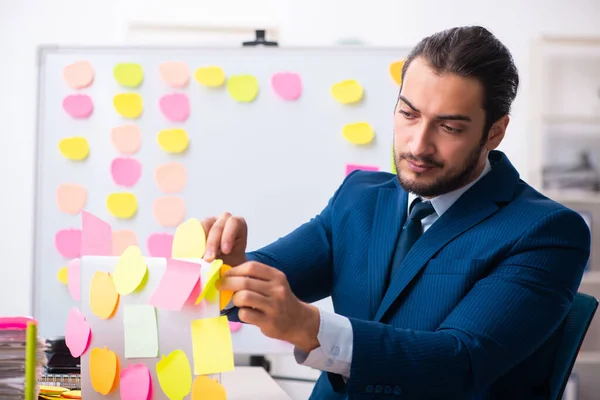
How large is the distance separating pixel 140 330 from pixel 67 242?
1.31m

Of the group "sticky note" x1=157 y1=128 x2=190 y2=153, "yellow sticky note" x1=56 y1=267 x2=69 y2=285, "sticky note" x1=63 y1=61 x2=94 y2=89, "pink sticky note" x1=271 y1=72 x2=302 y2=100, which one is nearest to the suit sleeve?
"pink sticky note" x1=271 y1=72 x2=302 y2=100

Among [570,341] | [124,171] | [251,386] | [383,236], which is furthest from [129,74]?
[570,341]

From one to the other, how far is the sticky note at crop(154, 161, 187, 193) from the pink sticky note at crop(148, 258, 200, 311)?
1244 mm

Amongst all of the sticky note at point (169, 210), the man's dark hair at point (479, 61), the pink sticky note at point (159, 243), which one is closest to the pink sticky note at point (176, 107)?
the sticky note at point (169, 210)

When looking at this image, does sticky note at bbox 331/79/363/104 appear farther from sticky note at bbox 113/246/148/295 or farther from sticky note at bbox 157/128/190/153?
sticky note at bbox 113/246/148/295

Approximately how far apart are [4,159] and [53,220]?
156cm

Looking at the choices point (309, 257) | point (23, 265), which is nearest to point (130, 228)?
point (309, 257)

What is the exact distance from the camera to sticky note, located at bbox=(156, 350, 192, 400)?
1.01 metres

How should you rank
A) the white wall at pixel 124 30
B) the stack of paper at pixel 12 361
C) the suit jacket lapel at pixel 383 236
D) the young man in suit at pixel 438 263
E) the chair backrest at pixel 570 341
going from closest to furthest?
the stack of paper at pixel 12 361 → the young man in suit at pixel 438 263 → the chair backrest at pixel 570 341 → the suit jacket lapel at pixel 383 236 → the white wall at pixel 124 30

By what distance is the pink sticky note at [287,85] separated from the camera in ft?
7.34

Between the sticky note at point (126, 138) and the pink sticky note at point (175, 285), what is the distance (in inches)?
51.5

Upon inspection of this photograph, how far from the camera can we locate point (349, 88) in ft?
7.29

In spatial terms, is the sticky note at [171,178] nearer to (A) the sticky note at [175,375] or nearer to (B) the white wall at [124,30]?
(A) the sticky note at [175,375]

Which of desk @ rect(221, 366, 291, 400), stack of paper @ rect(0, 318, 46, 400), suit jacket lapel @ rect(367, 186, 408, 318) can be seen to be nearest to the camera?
stack of paper @ rect(0, 318, 46, 400)
